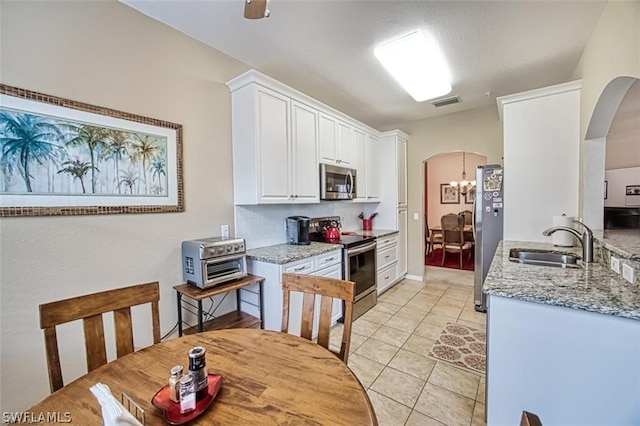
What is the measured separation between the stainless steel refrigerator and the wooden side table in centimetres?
276

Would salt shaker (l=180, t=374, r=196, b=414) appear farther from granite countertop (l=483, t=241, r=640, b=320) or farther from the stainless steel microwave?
the stainless steel microwave

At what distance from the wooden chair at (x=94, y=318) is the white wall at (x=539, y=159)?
3335 mm

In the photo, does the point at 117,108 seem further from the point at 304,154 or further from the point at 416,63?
the point at 416,63

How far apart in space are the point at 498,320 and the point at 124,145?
8.63 ft

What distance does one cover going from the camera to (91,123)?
178 centimetres

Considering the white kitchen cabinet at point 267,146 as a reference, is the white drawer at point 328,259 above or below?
below

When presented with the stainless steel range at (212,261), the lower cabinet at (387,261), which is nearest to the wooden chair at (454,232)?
the lower cabinet at (387,261)

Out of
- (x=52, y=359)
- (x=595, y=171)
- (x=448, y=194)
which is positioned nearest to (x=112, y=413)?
(x=52, y=359)

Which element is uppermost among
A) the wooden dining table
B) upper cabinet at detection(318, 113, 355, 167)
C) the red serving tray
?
upper cabinet at detection(318, 113, 355, 167)

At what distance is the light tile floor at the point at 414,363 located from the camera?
1.81 meters

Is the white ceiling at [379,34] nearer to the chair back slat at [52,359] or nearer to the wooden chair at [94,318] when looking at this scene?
the wooden chair at [94,318]

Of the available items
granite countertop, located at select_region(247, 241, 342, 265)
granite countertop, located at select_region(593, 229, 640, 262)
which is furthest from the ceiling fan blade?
granite countertop, located at select_region(593, 229, 640, 262)

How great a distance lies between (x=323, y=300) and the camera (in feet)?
4.67

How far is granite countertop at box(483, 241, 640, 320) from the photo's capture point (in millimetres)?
1180
